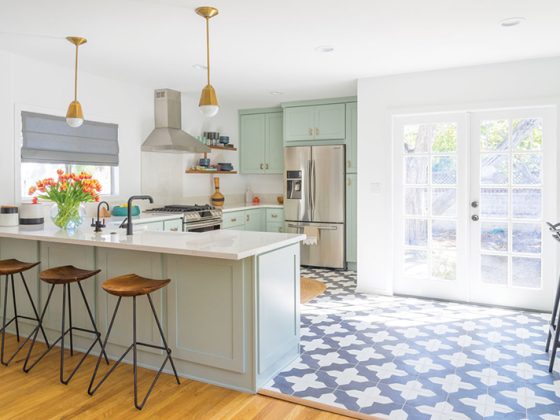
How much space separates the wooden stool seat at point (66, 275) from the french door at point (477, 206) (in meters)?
3.16

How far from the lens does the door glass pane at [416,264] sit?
482 centimetres

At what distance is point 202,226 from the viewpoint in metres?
5.44

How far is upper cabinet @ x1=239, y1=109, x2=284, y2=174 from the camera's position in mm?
6844

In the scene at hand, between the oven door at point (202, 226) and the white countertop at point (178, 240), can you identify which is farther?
the oven door at point (202, 226)

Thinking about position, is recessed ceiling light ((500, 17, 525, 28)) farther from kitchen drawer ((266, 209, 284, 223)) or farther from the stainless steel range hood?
kitchen drawer ((266, 209, 284, 223))

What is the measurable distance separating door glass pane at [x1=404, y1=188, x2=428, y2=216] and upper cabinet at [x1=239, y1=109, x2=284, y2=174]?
7.98 feet

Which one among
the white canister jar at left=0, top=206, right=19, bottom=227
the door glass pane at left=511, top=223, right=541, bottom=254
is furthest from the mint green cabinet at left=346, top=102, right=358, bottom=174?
the white canister jar at left=0, top=206, right=19, bottom=227

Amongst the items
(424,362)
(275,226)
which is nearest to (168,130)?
(275,226)

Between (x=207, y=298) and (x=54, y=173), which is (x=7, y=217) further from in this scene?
(x=207, y=298)

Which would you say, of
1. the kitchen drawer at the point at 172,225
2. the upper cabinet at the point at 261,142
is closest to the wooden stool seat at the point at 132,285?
the kitchen drawer at the point at 172,225

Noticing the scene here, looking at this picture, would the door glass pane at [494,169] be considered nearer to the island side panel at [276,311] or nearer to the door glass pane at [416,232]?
the door glass pane at [416,232]

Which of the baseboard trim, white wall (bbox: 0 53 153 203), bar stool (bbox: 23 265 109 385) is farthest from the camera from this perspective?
white wall (bbox: 0 53 153 203)

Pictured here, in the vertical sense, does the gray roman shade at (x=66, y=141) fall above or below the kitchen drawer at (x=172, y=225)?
above

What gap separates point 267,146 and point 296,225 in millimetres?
1340
